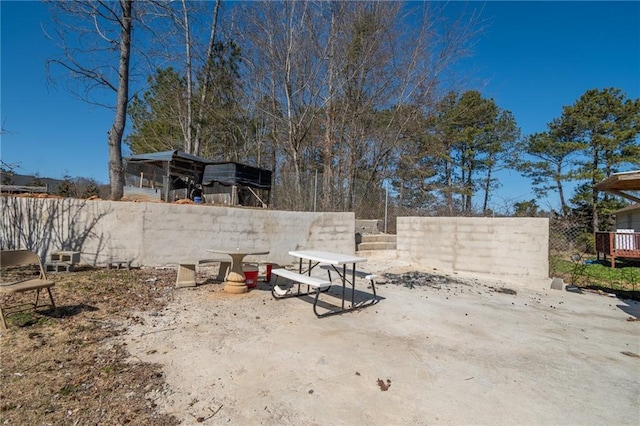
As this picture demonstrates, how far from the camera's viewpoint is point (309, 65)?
13055mm

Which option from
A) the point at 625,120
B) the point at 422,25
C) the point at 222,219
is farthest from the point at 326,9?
the point at 625,120

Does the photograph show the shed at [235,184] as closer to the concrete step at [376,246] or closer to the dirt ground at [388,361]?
the concrete step at [376,246]

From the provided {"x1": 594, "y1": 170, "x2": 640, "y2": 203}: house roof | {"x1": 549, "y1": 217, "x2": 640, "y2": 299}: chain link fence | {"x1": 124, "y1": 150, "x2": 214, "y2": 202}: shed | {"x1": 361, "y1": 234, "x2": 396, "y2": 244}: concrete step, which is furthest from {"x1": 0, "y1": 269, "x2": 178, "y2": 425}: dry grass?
{"x1": 549, "y1": 217, "x2": 640, "y2": 299}: chain link fence

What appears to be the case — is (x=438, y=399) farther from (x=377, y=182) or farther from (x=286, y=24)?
(x=286, y=24)

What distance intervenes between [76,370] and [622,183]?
24.2 ft

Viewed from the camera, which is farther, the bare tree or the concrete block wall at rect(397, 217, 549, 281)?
the bare tree

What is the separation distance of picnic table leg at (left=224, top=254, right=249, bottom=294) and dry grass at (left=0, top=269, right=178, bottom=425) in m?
1.06

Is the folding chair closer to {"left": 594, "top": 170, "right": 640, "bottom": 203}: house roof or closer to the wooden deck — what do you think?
{"left": 594, "top": 170, "right": 640, "bottom": 203}: house roof

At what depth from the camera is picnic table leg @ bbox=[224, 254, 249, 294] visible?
514 cm

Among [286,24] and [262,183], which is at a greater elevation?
[286,24]

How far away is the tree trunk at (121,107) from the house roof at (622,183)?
1033 centimetres

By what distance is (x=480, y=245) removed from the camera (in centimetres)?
769

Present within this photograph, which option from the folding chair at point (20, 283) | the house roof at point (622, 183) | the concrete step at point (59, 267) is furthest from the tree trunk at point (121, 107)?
the house roof at point (622, 183)

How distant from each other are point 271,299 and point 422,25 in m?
12.9
